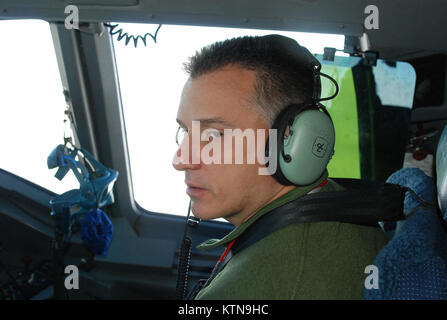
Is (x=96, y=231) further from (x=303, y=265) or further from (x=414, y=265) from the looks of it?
(x=414, y=265)

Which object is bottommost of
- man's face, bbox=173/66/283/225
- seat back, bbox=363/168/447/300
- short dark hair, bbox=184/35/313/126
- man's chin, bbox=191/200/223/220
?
seat back, bbox=363/168/447/300

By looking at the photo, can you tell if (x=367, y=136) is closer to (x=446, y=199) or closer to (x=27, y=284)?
(x=446, y=199)

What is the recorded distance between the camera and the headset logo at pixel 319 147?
1031mm

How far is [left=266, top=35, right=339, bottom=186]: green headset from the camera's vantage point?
3.31 feet

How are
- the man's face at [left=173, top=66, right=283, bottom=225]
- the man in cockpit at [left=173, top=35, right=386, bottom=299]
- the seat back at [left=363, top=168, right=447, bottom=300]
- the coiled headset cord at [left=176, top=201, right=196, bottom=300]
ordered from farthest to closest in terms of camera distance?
1. the coiled headset cord at [left=176, top=201, right=196, bottom=300]
2. the man's face at [left=173, top=66, right=283, bottom=225]
3. the man in cockpit at [left=173, top=35, right=386, bottom=299]
4. the seat back at [left=363, top=168, right=447, bottom=300]

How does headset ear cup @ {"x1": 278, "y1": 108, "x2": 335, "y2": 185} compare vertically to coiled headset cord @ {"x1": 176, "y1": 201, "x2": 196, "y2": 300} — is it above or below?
above

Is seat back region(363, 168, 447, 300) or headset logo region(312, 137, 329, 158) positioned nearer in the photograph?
seat back region(363, 168, 447, 300)

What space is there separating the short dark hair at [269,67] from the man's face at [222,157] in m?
0.02

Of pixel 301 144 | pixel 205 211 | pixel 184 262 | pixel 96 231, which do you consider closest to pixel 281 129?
pixel 301 144

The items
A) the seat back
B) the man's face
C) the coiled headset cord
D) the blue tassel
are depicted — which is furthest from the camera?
the blue tassel

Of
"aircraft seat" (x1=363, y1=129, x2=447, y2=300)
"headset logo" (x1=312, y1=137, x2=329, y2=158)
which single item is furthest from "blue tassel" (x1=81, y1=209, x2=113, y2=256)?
"aircraft seat" (x1=363, y1=129, x2=447, y2=300)

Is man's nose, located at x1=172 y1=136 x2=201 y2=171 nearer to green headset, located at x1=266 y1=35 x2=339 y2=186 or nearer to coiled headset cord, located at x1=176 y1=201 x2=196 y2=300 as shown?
green headset, located at x1=266 y1=35 x2=339 y2=186

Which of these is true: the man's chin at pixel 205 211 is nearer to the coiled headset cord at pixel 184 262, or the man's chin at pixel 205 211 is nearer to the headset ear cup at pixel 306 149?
the headset ear cup at pixel 306 149
